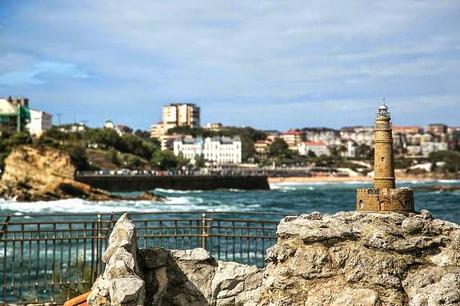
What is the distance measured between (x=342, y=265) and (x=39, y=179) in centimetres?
6107

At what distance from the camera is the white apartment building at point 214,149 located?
181250 mm

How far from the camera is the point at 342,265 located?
8.63 meters

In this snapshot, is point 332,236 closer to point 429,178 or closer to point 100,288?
point 100,288

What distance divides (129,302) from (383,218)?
3.52 meters

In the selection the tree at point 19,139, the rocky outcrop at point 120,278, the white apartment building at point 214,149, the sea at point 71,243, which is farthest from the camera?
the white apartment building at point 214,149

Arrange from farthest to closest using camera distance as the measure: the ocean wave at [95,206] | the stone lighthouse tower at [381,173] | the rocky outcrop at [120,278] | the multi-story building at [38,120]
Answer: the multi-story building at [38,120] < the ocean wave at [95,206] < the stone lighthouse tower at [381,173] < the rocky outcrop at [120,278]

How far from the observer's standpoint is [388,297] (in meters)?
8.37

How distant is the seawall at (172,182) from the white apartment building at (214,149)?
3002 inches

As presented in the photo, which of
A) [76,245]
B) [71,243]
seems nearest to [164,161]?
[71,243]

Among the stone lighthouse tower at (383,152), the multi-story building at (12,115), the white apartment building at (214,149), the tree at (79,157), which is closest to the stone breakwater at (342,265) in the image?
the stone lighthouse tower at (383,152)

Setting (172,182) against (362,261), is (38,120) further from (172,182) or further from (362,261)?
(362,261)

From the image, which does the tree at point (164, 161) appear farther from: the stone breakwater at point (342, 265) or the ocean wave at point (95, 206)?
the stone breakwater at point (342, 265)

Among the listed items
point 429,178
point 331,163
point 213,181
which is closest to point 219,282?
point 213,181

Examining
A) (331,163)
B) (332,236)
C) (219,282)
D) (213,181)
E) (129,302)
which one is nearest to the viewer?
(129,302)
